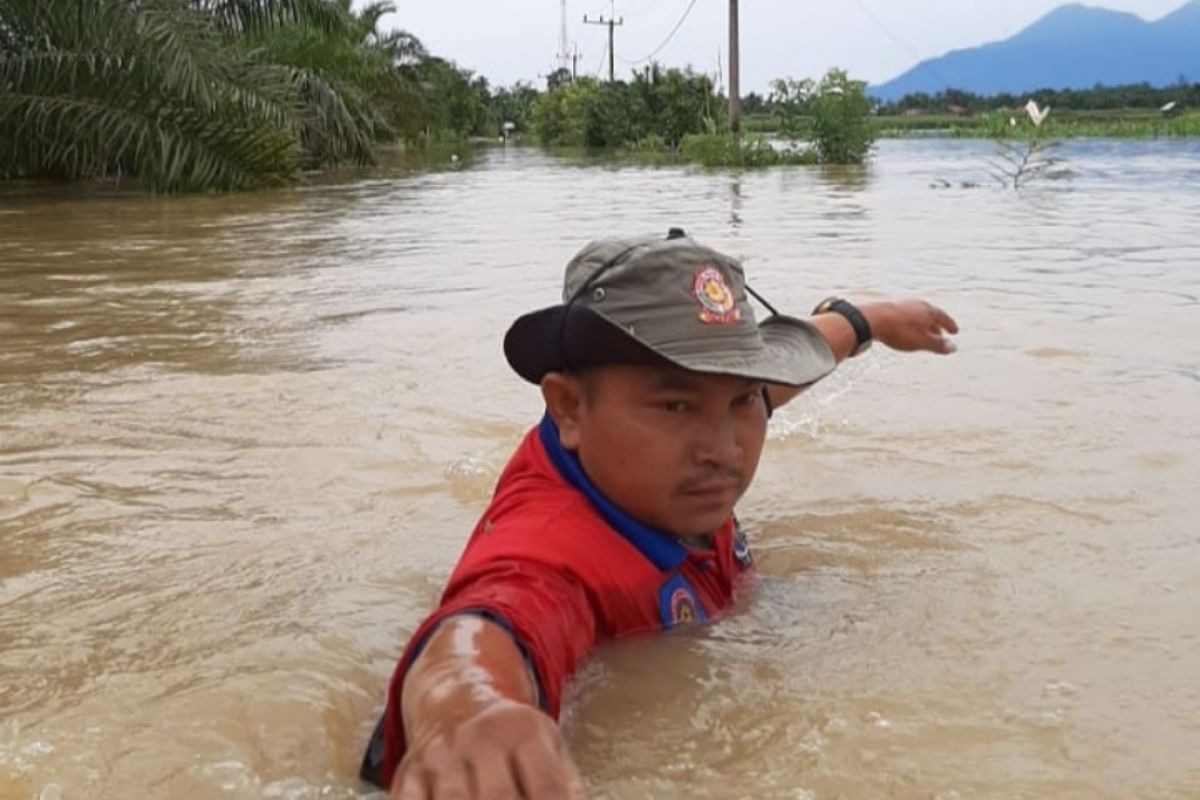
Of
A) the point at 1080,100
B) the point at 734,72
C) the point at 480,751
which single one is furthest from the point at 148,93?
the point at 1080,100

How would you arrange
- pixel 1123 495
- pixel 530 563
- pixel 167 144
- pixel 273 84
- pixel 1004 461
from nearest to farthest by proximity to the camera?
pixel 530 563
pixel 1123 495
pixel 1004 461
pixel 167 144
pixel 273 84

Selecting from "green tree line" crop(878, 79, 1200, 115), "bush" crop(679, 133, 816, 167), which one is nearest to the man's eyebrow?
"bush" crop(679, 133, 816, 167)

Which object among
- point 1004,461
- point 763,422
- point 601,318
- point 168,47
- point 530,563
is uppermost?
point 168,47

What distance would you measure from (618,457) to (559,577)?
203 millimetres

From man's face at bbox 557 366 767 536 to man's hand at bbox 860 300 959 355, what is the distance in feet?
3.77

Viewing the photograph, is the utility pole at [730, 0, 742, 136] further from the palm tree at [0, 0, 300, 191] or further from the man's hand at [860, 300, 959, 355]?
the man's hand at [860, 300, 959, 355]

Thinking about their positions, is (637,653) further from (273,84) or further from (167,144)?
(273,84)

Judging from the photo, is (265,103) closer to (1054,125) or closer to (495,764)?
(495,764)

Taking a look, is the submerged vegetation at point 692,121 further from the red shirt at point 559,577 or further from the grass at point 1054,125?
the red shirt at point 559,577

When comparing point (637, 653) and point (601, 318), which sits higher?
point (601, 318)

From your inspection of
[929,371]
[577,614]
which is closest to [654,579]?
[577,614]

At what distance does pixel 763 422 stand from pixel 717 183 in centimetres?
1626

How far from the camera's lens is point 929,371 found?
15.2 ft

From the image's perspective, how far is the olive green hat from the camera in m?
1.95
